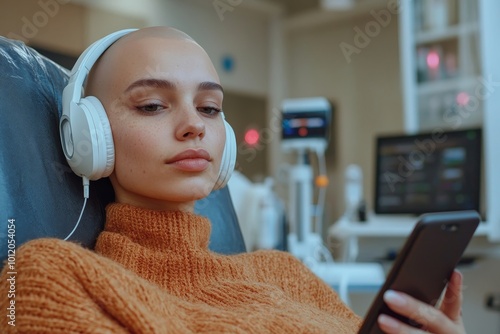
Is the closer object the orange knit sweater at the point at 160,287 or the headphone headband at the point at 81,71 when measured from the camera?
the orange knit sweater at the point at 160,287

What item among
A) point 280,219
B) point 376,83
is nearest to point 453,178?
point 280,219

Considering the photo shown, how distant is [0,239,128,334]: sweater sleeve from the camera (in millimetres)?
628

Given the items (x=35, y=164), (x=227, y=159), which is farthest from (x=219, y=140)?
(x=35, y=164)

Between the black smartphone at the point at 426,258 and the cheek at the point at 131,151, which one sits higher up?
the cheek at the point at 131,151

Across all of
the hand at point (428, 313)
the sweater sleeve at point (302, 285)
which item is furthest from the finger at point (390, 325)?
the sweater sleeve at point (302, 285)

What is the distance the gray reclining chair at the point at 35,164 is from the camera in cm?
81

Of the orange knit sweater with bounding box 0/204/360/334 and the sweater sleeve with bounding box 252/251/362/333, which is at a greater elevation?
the orange knit sweater with bounding box 0/204/360/334

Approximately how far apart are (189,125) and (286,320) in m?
0.32

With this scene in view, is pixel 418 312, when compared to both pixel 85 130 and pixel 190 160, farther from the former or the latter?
pixel 85 130

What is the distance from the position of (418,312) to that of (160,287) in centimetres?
36

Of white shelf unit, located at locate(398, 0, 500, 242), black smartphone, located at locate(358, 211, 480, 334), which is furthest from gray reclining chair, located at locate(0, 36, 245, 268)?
white shelf unit, located at locate(398, 0, 500, 242)

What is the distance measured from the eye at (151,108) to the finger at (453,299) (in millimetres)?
490

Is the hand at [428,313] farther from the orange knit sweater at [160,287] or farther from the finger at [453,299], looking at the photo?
the orange knit sweater at [160,287]

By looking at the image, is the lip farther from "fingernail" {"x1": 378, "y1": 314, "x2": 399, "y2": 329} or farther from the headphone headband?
"fingernail" {"x1": 378, "y1": 314, "x2": 399, "y2": 329}
